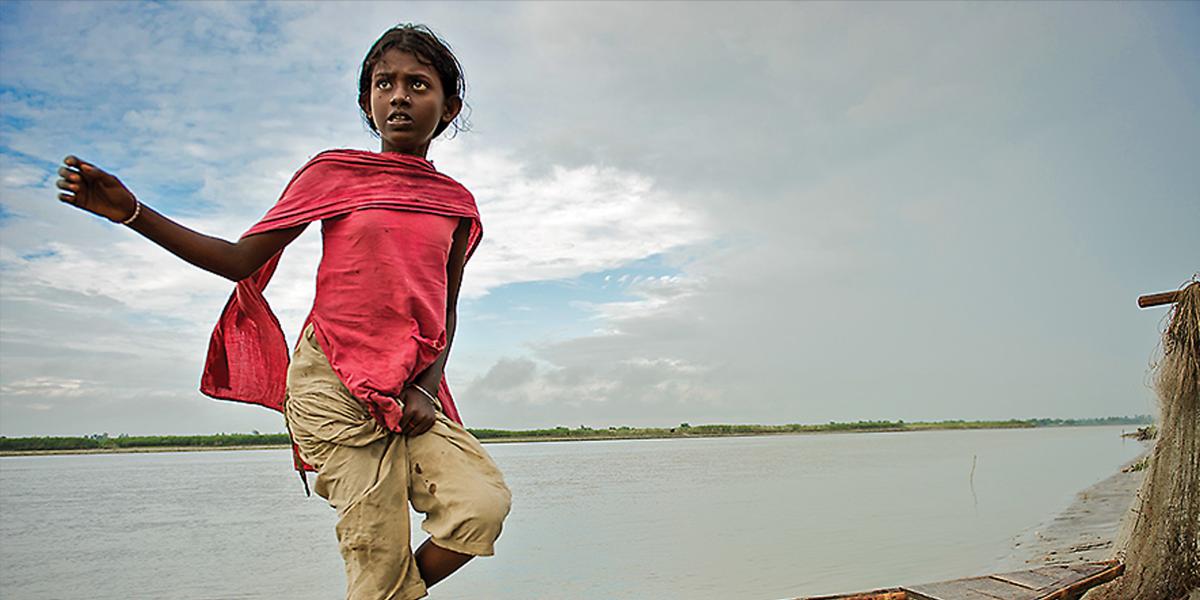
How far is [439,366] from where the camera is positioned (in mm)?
1845

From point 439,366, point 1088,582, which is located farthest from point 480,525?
point 1088,582

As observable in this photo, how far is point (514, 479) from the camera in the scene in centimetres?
1709

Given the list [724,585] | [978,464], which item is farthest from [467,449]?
[978,464]

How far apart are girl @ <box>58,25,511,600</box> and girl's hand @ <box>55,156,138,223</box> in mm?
165

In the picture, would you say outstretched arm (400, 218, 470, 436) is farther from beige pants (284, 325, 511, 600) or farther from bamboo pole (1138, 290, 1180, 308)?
bamboo pole (1138, 290, 1180, 308)

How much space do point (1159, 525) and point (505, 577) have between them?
4.62m

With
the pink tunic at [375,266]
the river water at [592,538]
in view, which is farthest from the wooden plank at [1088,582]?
the pink tunic at [375,266]

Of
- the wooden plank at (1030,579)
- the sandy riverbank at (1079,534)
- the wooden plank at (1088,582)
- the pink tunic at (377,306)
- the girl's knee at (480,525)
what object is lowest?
the sandy riverbank at (1079,534)

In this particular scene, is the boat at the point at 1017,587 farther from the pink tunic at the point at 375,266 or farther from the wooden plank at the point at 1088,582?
the pink tunic at the point at 375,266

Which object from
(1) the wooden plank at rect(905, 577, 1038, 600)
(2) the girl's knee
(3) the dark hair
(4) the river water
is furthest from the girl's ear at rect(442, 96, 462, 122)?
(4) the river water

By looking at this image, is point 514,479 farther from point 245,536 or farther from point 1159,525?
point 1159,525

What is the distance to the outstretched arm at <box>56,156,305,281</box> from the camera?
4.50ft

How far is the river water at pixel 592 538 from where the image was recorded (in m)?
6.36

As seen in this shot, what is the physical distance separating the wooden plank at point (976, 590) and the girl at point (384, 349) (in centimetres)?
236
